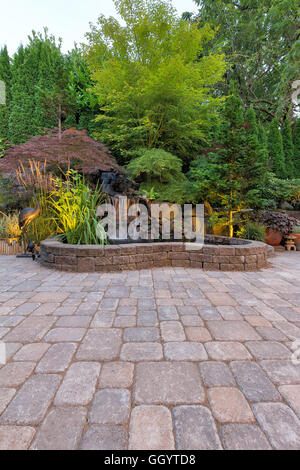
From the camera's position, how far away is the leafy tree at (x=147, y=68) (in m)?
6.03

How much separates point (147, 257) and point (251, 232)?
2.80 meters

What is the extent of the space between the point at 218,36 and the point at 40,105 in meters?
9.13

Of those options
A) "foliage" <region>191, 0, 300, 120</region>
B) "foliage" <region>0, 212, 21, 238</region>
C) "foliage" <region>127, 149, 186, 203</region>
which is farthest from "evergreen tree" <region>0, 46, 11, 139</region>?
"foliage" <region>191, 0, 300, 120</region>

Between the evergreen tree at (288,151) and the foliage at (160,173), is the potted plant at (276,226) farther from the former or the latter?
the evergreen tree at (288,151)

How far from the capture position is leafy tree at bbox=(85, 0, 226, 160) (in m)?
6.03

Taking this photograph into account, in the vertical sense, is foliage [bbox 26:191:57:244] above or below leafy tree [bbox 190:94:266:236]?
below

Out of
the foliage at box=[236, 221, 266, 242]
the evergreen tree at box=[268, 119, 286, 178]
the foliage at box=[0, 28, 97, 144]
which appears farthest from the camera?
the evergreen tree at box=[268, 119, 286, 178]

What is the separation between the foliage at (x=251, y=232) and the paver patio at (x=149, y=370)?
9.21ft

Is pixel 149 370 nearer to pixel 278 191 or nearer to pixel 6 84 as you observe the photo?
pixel 278 191

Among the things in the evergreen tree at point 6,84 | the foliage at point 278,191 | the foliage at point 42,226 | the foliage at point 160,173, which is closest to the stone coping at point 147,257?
the foliage at point 42,226

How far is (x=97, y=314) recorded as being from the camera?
179 centimetres

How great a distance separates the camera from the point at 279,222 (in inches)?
202

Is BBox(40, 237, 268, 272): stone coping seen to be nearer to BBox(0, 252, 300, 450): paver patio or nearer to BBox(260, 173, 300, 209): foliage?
BBox(0, 252, 300, 450): paver patio

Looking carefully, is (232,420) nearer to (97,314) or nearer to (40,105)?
(97,314)
